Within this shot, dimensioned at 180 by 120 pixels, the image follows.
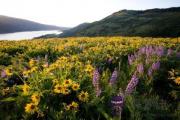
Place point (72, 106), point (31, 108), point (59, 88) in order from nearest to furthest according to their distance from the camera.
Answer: point (31, 108), point (72, 106), point (59, 88)

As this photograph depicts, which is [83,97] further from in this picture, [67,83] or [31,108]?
[31,108]

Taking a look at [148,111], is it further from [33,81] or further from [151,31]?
[151,31]

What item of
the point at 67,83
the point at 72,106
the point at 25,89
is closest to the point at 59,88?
the point at 67,83

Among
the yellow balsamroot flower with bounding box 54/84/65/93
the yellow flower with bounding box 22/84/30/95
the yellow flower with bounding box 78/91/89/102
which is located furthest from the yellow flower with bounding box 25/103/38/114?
the yellow flower with bounding box 78/91/89/102

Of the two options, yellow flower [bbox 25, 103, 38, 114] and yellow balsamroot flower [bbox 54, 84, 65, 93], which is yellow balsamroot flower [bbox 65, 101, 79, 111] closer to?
yellow balsamroot flower [bbox 54, 84, 65, 93]

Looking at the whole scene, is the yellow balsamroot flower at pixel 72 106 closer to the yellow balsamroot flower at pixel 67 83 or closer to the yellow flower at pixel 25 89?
the yellow balsamroot flower at pixel 67 83

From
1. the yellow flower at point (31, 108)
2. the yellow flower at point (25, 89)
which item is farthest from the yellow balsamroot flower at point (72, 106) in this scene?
the yellow flower at point (25, 89)

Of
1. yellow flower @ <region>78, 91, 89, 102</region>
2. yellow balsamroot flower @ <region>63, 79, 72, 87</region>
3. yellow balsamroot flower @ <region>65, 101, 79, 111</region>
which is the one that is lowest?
yellow balsamroot flower @ <region>65, 101, 79, 111</region>

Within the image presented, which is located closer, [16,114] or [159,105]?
[16,114]

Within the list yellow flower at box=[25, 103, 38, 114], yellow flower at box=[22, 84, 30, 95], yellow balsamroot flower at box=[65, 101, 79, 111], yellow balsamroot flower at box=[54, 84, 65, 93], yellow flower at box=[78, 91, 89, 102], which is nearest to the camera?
yellow flower at box=[25, 103, 38, 114]

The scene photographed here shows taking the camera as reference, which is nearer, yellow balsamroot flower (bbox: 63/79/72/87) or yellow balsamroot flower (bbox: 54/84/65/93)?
yellow balsamroot flower (bbox: 54/84/65/93)

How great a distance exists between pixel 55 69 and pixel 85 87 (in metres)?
0.89

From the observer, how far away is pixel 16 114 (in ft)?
16.1

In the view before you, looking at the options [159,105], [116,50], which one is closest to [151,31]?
[116,50]
